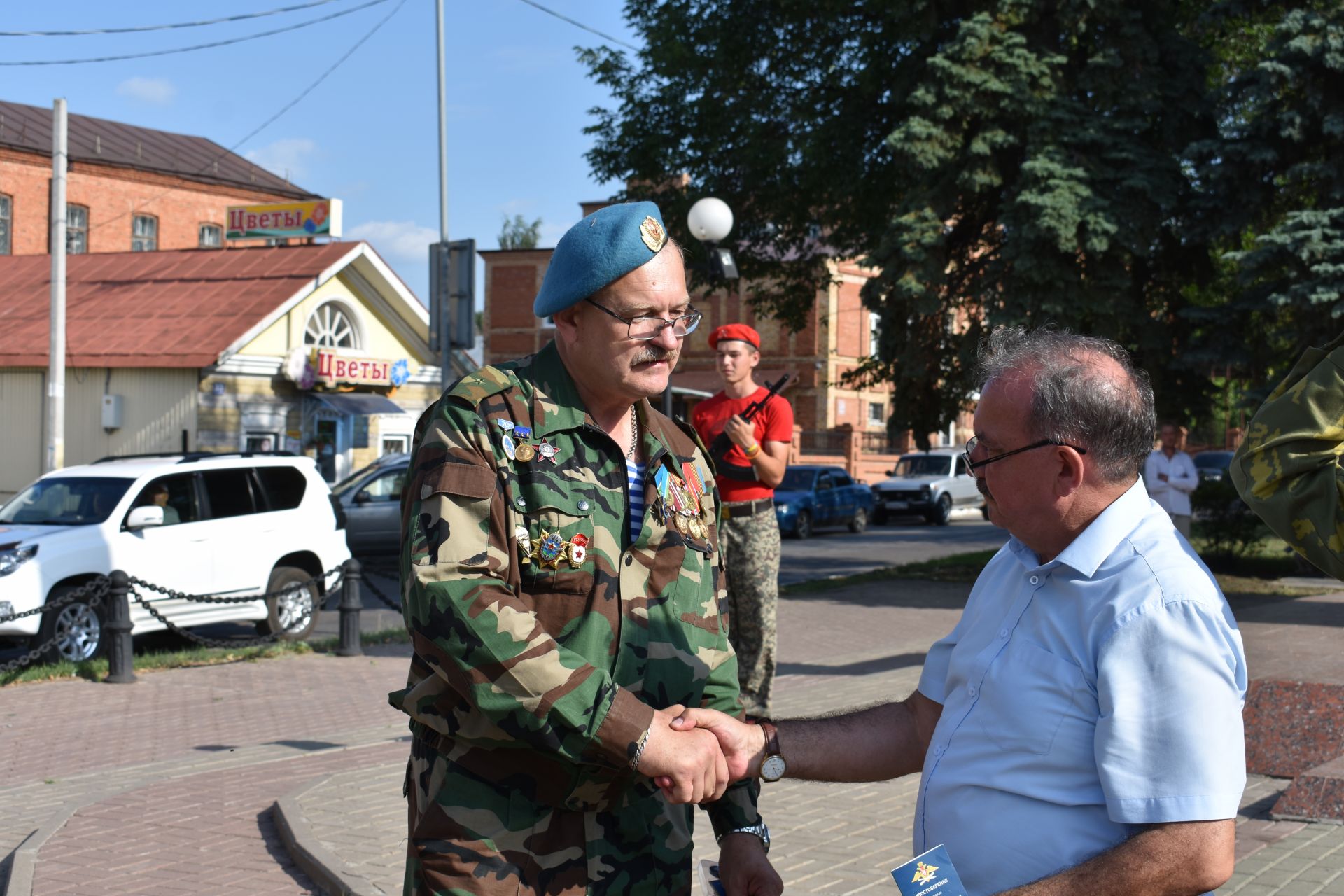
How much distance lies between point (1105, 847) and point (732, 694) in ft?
2.94

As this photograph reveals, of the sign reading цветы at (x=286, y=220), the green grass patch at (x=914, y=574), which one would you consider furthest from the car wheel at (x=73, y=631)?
the sign reading цветы at (x=286, y=220)

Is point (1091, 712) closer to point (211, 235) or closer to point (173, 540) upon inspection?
point (173, 540)

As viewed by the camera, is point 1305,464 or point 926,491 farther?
point 926,491

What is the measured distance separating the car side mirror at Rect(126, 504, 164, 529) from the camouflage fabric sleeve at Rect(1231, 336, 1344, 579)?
35.0ft

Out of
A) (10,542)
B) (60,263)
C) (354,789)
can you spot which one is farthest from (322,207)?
(354,789)

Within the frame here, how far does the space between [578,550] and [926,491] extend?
108 feet

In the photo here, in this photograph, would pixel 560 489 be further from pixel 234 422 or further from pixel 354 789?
pixel 234 422

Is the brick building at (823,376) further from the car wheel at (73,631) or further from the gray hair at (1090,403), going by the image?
the gray hair at (1090,403)

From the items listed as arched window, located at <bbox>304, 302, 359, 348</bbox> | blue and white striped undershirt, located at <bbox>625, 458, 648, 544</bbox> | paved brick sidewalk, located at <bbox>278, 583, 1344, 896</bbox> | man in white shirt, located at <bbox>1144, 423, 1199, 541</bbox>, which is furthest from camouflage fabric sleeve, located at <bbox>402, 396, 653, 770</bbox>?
arched window, located at <bbox>304, 302, 359, 348</bbox>

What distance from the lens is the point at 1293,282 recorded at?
1481cm

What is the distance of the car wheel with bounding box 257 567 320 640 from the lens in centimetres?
1273

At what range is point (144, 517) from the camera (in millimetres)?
11492

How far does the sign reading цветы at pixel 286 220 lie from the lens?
32.5m

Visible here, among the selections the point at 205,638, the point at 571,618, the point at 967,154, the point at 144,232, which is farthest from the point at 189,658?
the point at 144,232
